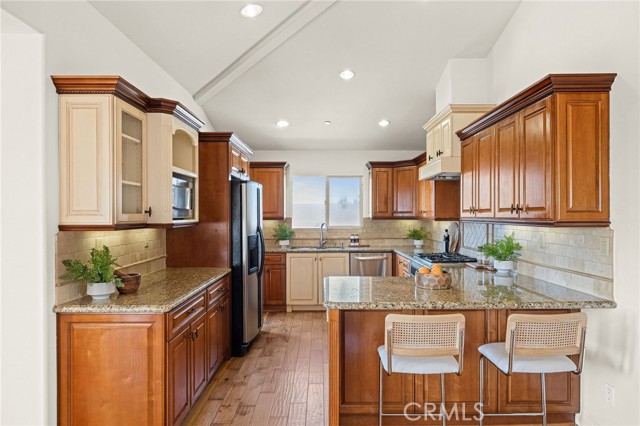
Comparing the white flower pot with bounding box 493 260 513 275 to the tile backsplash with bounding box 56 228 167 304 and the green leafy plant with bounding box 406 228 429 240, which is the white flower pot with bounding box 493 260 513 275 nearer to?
the green leafy plant with bounding box 406 228 429 240

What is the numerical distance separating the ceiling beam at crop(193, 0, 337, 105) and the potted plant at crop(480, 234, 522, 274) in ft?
8.61

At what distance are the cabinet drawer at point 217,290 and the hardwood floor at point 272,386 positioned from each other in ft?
2.37

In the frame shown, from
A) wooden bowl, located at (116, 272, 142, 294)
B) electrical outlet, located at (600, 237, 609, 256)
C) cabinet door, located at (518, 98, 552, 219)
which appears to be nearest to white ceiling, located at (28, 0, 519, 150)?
cabinet door, located at (518, 98, 552, 219)

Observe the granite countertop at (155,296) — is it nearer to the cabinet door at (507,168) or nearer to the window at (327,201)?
the cabinet door at (507,168)

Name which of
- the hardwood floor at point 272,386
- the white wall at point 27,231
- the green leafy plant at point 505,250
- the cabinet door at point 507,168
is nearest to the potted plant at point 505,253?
the green leafy plant at point 505,250

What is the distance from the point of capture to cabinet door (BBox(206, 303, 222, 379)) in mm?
3256

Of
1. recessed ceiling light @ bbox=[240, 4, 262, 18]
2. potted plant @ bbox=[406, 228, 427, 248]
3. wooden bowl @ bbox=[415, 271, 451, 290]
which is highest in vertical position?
recessed ceiling light @ bbox=[240, 4, 262, 18]

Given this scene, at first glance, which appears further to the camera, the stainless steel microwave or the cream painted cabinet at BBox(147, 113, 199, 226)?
the stainless steel microwave

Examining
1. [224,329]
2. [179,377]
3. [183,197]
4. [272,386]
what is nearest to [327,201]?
[224,329]

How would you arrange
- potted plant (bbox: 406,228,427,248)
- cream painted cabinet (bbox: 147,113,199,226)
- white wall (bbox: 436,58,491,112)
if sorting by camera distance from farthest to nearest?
potted plant (bbox: 406,228,427,248)
white wall (bbox: 436,58,491,112)
cream painted cabinet (bbox: 147,113,199,226)

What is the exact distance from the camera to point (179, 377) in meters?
2.55

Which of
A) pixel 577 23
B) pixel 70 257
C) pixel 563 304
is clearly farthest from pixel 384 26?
pixel 70 257

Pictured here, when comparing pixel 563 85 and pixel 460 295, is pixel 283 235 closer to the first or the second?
pixel 460 295

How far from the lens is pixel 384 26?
3.74 metres
